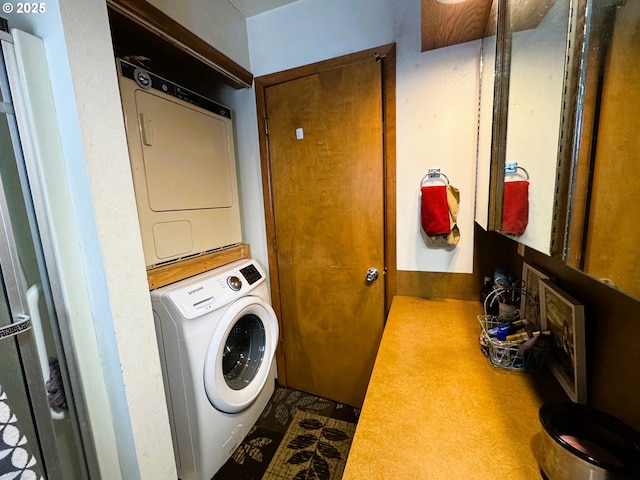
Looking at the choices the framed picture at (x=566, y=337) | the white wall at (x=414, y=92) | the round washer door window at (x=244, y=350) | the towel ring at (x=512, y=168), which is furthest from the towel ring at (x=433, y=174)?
the round washer door window at (x=244, y=350)

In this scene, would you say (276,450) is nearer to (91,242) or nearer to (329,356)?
(329,356)

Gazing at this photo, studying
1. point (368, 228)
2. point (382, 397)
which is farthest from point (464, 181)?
point (382, 397)

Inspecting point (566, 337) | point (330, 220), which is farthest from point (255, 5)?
point (566, 337)

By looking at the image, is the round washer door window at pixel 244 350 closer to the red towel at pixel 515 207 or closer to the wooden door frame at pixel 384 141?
the wooden door frame at pixel 384 141

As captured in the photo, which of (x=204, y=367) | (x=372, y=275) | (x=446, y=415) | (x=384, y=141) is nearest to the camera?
(x=446, y=415)

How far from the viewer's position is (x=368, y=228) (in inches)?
62.0

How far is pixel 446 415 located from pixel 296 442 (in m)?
1.19

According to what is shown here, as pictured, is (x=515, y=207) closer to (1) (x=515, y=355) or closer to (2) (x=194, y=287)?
(1) (x=515, y=355)

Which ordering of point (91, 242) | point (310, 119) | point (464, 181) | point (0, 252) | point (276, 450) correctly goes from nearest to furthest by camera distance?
1. point (0, 252)
2. point (91, 242)
3. point (464, 181)
4. point (276, 450)
5. point (310, 119)

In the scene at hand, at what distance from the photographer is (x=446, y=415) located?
2.35 feet

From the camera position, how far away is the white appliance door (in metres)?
1.19

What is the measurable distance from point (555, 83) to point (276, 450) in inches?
77.7

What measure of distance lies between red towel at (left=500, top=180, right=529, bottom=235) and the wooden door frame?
2.20 ft

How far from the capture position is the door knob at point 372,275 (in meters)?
1.59
